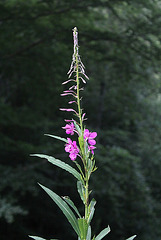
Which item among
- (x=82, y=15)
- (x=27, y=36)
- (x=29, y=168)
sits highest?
(x=82, y=15)

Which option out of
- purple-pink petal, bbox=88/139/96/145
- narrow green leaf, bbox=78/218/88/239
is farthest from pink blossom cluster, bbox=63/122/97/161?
narrow green leaf, bbox=78/218/88/239

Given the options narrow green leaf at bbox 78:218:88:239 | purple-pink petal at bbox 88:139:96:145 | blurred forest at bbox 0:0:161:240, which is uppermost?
purple-pink petal at bbox 88:139:96:145

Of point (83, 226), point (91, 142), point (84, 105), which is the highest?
point (91, 142)

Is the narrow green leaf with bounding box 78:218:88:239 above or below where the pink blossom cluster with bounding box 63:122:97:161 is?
below

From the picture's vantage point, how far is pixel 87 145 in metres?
0.82

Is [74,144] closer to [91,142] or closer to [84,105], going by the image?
[91,142]

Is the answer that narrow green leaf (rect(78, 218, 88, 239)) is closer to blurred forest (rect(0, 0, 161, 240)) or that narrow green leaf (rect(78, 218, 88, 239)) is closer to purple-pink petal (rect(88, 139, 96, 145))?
purple-pink petal (rect(88, 139, 96, 145))

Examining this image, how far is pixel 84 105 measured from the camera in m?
7.67

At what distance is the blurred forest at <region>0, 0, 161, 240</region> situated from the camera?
4.09 meters

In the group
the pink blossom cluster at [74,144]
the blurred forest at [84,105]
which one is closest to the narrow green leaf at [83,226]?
the pink blossom cluster at [74,144]

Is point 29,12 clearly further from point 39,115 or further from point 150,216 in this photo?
point 150,216

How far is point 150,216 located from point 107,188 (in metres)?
1.36

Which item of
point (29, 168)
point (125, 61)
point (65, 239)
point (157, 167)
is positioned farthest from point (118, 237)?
point (125, 61)

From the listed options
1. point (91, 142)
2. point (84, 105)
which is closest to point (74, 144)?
point (91, 142)
